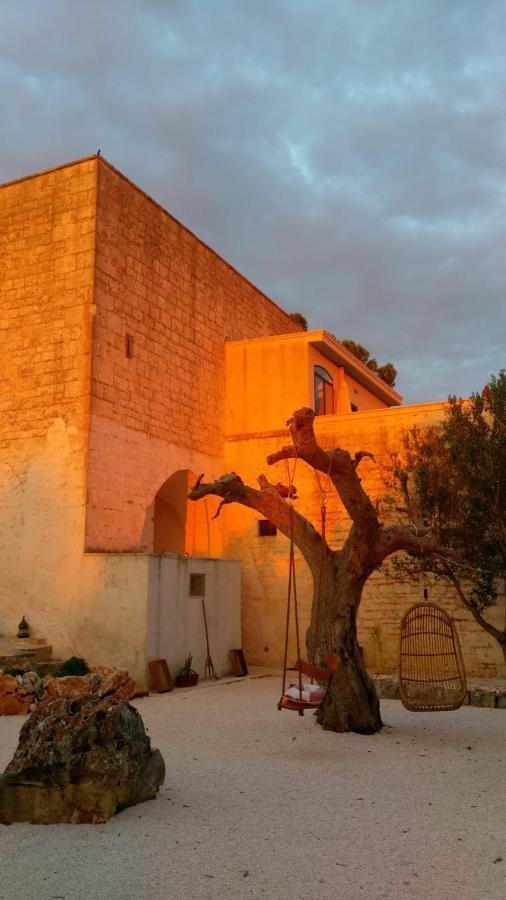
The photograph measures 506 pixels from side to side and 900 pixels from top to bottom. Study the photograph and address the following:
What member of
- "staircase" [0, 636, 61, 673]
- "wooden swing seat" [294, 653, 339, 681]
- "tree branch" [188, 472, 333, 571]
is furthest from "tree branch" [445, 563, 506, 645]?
"staircase" [0, 636, 61, 673]

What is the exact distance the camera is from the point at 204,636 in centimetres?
1285

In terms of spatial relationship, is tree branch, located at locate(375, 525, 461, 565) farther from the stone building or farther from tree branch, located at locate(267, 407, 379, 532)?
the stone building

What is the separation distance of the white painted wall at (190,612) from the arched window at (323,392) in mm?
4759

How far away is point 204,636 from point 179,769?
660cm

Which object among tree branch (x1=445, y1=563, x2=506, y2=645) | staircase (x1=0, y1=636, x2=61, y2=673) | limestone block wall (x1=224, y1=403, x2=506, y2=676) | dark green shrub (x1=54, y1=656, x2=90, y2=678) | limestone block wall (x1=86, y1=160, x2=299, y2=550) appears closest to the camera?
staircase (x1=0, y1=636, x2=61, y2=673)

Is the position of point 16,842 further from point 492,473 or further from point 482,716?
point 492,473

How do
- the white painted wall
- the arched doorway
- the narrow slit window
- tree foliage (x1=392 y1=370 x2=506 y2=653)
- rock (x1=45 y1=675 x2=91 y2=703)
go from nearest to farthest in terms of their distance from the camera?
rock (x1=45 y1=675 x2=91 y2=703)
tree foliage (x1=392 y1=370 x2=506 y2=653)
the white painted wall
the narrow slit window
the arched doorway

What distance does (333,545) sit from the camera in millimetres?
14211

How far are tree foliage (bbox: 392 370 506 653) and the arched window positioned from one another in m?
5.13

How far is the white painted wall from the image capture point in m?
11.6

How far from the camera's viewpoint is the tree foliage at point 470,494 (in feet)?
35.0

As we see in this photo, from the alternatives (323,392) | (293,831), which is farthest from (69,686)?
(323,392)

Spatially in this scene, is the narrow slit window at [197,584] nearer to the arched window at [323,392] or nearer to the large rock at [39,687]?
the large rock at [39,687]

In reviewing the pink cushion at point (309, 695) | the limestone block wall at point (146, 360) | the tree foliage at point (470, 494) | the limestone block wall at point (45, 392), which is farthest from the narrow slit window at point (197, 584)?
the pink cushion at point (309, 695)
